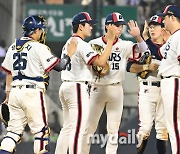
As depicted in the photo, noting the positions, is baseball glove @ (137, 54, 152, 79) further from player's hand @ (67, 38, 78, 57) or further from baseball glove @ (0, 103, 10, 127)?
baseball glove @ (0, 103, 10, 127)

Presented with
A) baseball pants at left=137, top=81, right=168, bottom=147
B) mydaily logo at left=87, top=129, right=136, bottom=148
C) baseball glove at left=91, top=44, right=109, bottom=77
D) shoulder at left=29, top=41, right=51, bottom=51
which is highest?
shoulder at left=29, top=41, right=51, bottom=51

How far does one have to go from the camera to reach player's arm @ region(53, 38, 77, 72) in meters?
8.56

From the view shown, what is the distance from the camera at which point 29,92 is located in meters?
8.47

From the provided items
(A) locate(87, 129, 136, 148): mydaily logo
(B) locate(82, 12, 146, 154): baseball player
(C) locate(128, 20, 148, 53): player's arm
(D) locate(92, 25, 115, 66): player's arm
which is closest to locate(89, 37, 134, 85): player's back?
(B) locate(82, 12, 146, 154): baseball player

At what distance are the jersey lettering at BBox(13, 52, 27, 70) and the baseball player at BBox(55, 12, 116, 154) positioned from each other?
31.6 inches

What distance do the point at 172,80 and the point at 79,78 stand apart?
131 cm

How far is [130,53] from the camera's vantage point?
9.78 meters

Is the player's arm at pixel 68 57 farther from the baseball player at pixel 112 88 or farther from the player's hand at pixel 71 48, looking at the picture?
the baseball player at pixel 112 88

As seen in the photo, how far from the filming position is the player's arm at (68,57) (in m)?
8.56

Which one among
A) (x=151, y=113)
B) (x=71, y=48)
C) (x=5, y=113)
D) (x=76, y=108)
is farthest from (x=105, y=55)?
(x=151, y=113)

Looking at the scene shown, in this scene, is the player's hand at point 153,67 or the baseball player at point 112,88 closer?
the baseball player at point 112,88

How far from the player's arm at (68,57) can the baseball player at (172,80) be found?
1117 mm

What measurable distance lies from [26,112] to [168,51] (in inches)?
72.5

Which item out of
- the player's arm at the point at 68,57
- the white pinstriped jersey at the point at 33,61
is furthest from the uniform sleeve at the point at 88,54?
the white pinstriped jersey at the point at 33,61
